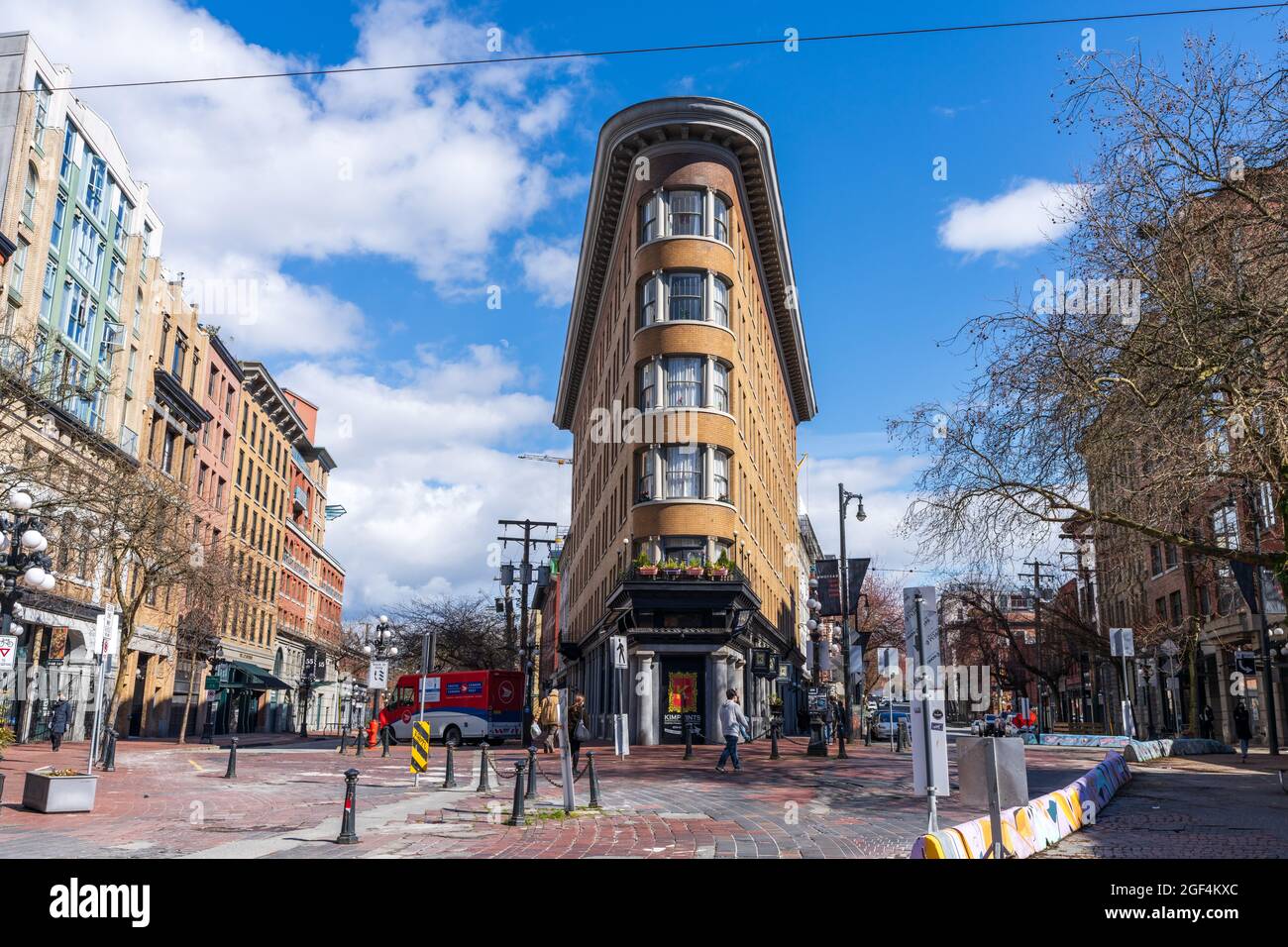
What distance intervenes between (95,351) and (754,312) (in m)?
27.5

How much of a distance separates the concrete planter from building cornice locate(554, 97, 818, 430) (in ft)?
101

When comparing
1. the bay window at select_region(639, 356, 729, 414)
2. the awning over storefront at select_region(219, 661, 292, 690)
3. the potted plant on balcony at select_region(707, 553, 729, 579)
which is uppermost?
the bay window at select_region(639, 356, 729, 414)

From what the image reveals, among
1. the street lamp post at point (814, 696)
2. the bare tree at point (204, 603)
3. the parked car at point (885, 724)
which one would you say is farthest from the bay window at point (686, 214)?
the bare tree at point (204, 603)

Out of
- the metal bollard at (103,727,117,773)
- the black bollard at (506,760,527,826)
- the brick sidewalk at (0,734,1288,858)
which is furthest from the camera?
the metal bollard at (103,727,117,773)

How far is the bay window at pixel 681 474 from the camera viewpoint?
35.8 m

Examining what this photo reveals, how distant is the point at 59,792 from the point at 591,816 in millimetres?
7154

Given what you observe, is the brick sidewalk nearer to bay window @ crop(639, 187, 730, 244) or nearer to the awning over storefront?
bay window @ crop(639, 187, 730, 244)

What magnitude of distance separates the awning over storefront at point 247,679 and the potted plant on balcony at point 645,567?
29.3 m

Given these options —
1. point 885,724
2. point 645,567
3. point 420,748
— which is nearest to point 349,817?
point 420,748

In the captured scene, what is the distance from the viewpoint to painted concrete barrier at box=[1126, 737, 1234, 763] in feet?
89.5

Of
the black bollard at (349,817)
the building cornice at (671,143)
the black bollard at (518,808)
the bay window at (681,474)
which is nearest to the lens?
the black bollard at (349,817)

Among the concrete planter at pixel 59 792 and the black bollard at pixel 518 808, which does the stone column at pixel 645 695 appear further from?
the concrete planter at pixel 59 792

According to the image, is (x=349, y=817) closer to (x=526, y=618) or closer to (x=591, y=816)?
(x=591, y=816)

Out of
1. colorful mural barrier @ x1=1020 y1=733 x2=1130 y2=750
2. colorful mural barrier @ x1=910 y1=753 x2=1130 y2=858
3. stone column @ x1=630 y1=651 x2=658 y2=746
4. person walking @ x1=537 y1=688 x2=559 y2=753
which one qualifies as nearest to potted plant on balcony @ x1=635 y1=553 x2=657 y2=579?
stone column @ x1=630 y1=651 x2=658 y2=746
